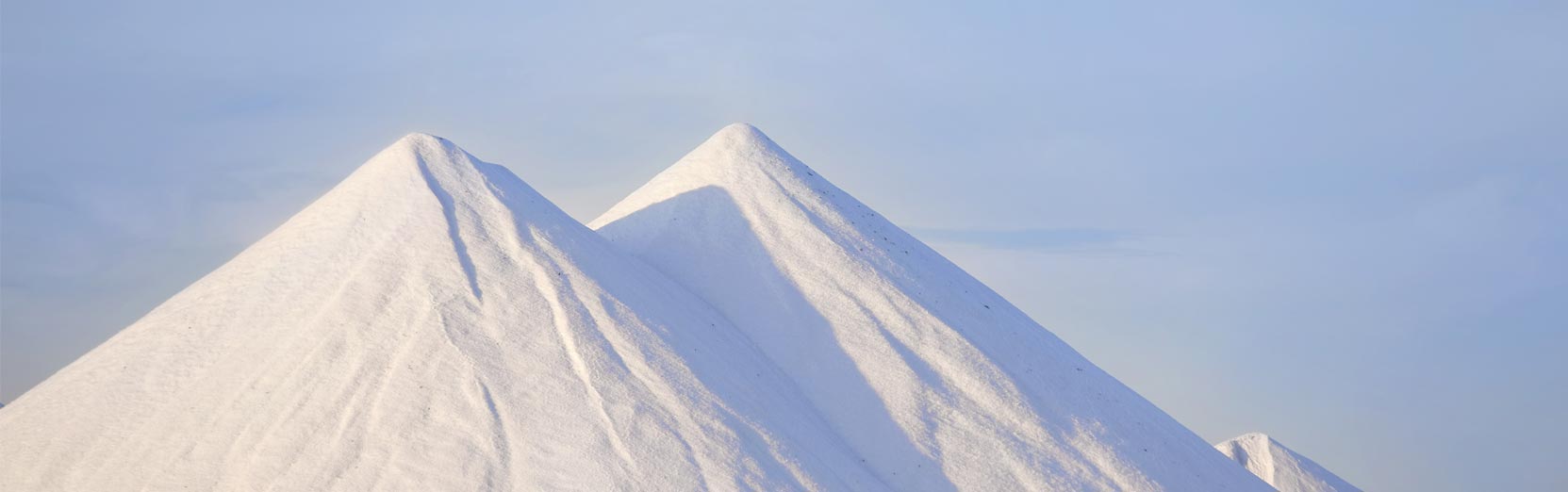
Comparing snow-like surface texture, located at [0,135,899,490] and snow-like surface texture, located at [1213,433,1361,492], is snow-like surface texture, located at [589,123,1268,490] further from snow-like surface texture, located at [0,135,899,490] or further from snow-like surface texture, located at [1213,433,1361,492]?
snow-like surface texture, located at [1213,433,1361,492]

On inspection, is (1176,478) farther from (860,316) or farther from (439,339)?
(439,339)

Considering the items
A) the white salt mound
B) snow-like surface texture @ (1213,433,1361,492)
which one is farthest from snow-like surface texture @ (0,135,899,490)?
snow-like surface texture @ (1213,433,1361,492)

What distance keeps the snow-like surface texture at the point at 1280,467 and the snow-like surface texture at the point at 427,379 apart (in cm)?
1723

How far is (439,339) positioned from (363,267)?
236 centimetres

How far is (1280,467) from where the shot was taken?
33844 mm

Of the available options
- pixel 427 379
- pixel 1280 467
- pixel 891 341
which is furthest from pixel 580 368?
pixel 1280 467

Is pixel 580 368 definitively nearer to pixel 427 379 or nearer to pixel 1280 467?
pixel 427 379

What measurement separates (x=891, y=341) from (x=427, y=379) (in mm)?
7779

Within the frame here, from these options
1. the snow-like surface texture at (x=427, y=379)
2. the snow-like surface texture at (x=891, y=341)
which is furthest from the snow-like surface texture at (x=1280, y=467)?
the snow-like surface texture at (x=427, y=379)

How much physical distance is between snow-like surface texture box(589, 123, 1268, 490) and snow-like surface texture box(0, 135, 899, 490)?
100 cm

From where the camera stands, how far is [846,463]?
782 inches

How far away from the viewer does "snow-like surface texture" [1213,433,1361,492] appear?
3303 centimetres

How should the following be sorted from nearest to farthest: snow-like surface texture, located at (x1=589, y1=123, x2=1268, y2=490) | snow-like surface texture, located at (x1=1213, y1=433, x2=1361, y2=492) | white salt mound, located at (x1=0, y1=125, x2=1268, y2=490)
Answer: white salt mound, located at (x1=0, y1=125, x2=1268, y2=490), snow-like surface texture, located at (x1=589, y1=123, x2=1268, y2=490), snow-like surface texture, located at (x1=1213, y1=433, x2=1361, y2=492)

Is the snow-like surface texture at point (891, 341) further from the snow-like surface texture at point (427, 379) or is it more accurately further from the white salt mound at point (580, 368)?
the snow-like surface texture at point (427, 379)
